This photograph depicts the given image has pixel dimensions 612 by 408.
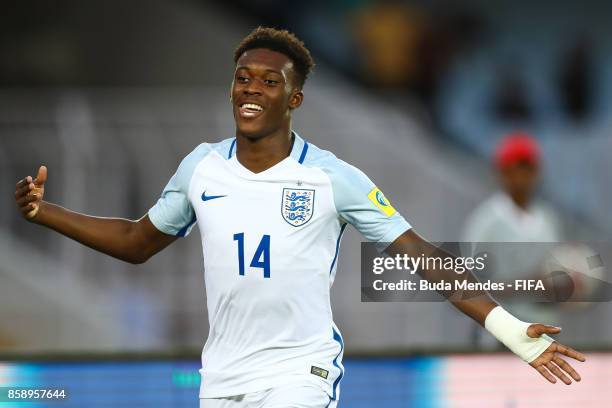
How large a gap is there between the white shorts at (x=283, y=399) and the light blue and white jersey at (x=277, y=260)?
0.03 meters

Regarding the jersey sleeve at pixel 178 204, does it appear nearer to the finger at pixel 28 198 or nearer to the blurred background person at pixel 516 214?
the finger at pixel 28 198

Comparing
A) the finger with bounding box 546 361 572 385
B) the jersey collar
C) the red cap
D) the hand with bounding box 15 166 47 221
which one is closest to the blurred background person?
the red cap

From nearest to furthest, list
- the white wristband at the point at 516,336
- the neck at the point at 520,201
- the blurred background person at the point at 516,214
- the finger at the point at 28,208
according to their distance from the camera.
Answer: the white wristband at the point at 516,336 → the finger at the point at 28,208 → the blurred background person at the point at 516,214 → the neck at the point at 520,201

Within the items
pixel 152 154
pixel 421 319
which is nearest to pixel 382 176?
pixel 421 319

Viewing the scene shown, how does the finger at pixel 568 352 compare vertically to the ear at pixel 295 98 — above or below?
below

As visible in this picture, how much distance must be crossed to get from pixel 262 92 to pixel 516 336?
136cm

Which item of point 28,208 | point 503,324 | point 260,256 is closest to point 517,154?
point 503,324

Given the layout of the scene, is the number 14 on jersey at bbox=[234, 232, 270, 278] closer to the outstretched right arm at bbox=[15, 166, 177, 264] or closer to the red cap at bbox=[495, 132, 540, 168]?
the outstretched right arm at bbox=[15, 166, 177, 264]

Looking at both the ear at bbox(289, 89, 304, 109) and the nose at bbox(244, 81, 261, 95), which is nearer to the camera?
the nose at bbox(244, 81, 261, 95)

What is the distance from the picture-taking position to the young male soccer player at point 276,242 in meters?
4.96

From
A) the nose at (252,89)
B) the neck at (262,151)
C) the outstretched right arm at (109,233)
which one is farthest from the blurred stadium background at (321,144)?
the nose at (252,89)

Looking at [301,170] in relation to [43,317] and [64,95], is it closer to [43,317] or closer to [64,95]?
[43,317]

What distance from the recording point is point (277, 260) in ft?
16.3

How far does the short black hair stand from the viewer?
5246 mm
